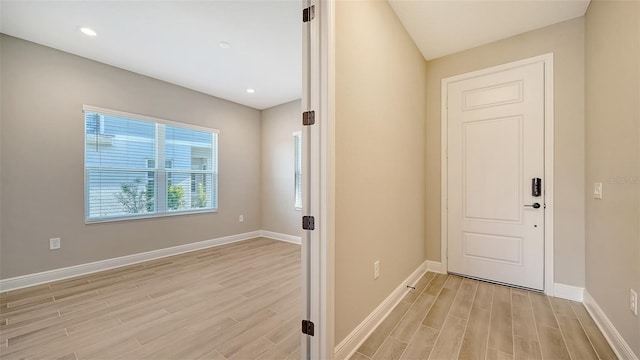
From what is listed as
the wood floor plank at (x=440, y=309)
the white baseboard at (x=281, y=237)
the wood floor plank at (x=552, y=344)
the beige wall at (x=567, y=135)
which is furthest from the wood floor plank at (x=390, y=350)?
the white baseboard at (x=281, y=237)

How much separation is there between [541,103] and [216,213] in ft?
16.0

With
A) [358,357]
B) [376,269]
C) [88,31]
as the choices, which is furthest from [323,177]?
[88,31]

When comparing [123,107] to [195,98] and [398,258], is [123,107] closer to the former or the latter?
[195,98]

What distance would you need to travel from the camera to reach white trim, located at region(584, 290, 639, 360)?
1.57m

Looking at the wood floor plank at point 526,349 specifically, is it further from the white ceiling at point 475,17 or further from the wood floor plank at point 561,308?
the white ceiling at point 475,17

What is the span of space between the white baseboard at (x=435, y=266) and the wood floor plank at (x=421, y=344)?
4.38ft

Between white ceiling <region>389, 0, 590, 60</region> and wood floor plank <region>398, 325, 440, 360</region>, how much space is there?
9.15 ft

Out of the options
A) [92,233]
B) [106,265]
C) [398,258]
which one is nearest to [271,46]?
[398,258]

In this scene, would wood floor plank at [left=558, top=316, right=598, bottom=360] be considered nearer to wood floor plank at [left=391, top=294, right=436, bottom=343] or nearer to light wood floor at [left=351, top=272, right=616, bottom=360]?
light wood floor at [left=351, top=272, right=616, bottom=360]

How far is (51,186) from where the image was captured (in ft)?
9.59

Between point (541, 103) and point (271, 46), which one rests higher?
point (271, 46)

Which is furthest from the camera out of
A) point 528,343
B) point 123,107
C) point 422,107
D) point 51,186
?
point 123,107

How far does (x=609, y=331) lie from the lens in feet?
5.89

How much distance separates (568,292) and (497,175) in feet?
4.17
